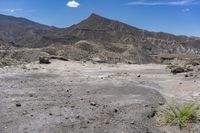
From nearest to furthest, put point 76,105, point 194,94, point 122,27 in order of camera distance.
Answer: point 76,105 → point 194,94 → point 122,27

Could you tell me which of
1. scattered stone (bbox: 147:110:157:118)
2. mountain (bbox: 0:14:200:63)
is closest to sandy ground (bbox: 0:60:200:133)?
scattered stone (bbox: 147:110:157:118)

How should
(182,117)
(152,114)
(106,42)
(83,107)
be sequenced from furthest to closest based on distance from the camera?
1. (106,42)
2. (83,107)
3. (152,114)
4. (182,117)

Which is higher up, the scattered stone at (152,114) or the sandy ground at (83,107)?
the sandy ground at (83,107)

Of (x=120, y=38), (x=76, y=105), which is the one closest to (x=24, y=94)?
(x=76, y=105)

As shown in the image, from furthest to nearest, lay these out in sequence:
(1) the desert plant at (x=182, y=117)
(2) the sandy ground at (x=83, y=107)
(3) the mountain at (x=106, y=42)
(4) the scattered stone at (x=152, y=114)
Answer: (3) the mountain at (x=106, y=42)
(4) the scattered stone at (x=152, y=114)
(1) the desert plant at (x=182, y=117)
(2) the sandy ground at (x=83, y=107)

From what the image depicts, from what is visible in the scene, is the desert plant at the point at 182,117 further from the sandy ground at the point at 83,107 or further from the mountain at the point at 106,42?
the mountain at the point at 106,42

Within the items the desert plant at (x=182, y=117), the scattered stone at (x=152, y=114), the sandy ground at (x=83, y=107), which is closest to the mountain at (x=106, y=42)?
the sandy ground at (x=83, y=107)

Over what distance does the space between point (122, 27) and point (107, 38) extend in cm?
3679

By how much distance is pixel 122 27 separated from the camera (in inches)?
6973

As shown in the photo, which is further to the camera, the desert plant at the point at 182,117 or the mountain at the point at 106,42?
the mountain at the point at 106,42

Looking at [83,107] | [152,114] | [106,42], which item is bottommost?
[152,114]

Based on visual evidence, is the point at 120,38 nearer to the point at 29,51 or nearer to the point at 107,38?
the point at 107,38

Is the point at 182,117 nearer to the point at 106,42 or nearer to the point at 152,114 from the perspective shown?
the point at 152,114

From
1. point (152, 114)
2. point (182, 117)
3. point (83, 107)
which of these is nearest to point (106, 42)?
point (83, 107)
